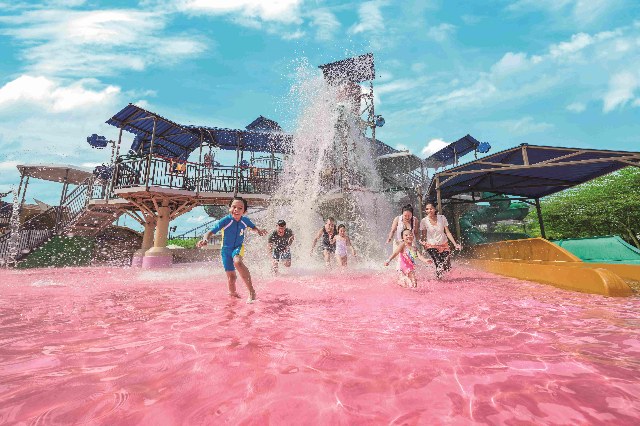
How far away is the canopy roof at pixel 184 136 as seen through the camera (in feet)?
47.9

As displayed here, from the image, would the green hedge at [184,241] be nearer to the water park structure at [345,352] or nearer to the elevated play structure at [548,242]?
the water park structure at [345,352]

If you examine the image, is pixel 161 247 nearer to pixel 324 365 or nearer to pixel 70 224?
pixel 70 224

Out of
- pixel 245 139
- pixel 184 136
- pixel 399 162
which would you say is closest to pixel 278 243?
pixel 245 139

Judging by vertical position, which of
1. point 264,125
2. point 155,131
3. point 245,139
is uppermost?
point 264,125

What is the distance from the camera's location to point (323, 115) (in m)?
16.5

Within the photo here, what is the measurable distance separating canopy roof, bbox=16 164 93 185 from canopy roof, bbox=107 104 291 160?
3846mm

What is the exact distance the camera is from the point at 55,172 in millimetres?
18266

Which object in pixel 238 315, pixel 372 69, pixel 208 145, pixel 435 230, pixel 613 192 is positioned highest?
pixel 372 69

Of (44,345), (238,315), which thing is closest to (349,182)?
(238,315)

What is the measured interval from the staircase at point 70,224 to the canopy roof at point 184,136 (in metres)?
3.55

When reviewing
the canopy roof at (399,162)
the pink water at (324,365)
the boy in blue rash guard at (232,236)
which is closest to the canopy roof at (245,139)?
the canopy roof at (399,162)

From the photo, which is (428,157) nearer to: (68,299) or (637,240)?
(637,240)

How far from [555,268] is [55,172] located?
25.0 m

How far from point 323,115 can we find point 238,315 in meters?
14.9
